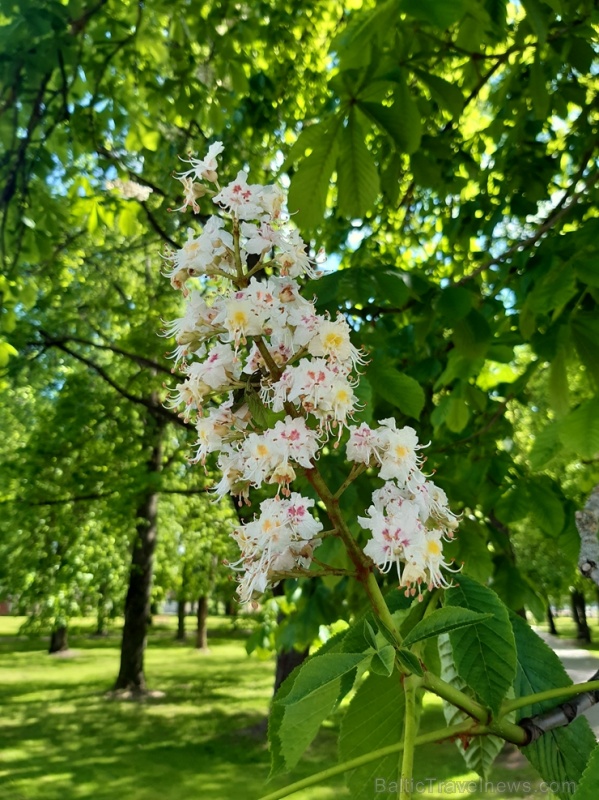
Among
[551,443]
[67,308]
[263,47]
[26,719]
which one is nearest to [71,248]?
[67,308]

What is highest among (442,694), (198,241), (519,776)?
(198,241)

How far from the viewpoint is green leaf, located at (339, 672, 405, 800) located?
0.67 m

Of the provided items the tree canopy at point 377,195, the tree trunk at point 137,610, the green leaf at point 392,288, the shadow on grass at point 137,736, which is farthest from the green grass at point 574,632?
the green leaf at point 392,288

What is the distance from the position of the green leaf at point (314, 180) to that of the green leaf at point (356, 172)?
5 cm

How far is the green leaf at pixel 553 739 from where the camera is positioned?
638 millimetres

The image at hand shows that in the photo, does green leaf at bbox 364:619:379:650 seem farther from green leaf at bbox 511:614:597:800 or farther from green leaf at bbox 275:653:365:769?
green leaf at bbox 511:614:597:800

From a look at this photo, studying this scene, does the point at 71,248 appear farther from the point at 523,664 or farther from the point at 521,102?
the point at 523,664

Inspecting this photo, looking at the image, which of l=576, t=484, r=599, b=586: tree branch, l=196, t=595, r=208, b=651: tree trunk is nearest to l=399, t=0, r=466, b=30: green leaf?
l=576, t=484, r=599, b=586: tree branch

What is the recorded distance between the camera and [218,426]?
0.68 m

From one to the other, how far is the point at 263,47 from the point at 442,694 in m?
5.29

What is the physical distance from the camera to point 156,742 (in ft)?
28.1

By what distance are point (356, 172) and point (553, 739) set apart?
114cm

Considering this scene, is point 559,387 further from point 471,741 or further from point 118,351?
point 118,351

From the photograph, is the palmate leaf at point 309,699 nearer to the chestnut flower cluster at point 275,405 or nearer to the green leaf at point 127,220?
the chestnut flower cluster at point 275,405
